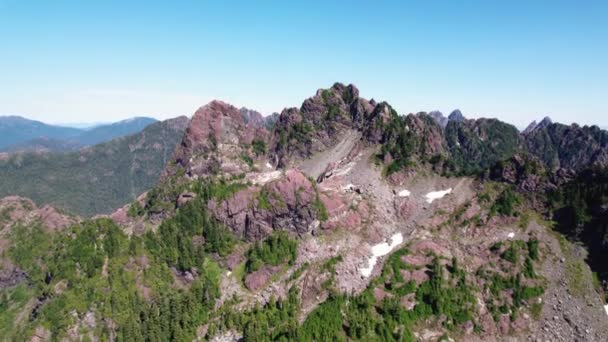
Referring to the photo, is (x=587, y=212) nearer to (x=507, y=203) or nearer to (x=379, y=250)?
(x=507, y=203)

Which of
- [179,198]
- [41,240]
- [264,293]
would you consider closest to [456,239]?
[264,293]

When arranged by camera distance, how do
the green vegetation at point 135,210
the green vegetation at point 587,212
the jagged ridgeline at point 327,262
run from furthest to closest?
1. the green vegetation at point 135,210
2. the green vegetation at point 587,212
3. the jagged ridgeline at point 327,262

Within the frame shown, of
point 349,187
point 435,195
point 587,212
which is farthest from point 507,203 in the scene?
point 349,187

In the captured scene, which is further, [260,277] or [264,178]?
[264,178]

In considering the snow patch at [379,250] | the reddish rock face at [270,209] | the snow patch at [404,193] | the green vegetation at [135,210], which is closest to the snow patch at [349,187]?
the reddish rock face at [270,209]

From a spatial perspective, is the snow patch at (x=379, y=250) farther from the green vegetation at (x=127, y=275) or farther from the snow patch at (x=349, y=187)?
the green vegetation at (x=127, y=275)

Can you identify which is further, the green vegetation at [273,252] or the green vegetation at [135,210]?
the green vegetation at [135,210]

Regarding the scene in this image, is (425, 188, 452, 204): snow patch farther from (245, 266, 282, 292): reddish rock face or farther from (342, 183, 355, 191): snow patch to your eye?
(245, 266, 282, 292): reddish rock face
